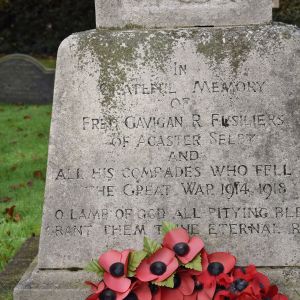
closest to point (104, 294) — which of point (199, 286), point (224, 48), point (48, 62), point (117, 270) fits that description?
point (117, 270)

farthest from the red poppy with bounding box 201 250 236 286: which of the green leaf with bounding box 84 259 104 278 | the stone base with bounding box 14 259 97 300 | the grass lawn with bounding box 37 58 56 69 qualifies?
the grass lawn with bounding box 37 58 56 69

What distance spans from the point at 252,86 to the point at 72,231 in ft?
3.81

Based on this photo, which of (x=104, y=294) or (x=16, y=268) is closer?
(x=104, y=294)

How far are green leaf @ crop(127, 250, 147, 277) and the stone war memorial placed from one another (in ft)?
0.75

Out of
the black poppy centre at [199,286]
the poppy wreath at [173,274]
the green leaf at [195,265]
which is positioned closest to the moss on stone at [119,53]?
the poppy wreath at [173,274]

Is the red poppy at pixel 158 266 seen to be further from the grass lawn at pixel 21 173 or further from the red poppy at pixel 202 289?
the grass lawn at pixel 21 173

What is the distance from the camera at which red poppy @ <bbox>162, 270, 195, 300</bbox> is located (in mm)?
3174

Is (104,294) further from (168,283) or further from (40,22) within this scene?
(40,22)

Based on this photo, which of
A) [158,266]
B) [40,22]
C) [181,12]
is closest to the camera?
[158,266]

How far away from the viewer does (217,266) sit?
3203mm

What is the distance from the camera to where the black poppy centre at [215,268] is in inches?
125

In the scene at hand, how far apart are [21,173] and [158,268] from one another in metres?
4.75

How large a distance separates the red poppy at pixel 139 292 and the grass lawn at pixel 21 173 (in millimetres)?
1510

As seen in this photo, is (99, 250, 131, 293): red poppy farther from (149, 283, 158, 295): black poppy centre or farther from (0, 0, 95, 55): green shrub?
(0, 0, 95, 55): green shrub
